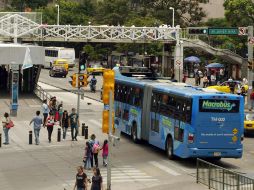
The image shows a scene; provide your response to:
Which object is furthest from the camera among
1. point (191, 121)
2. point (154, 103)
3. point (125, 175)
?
point (154, 103)

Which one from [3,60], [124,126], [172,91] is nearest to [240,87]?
[3,60]

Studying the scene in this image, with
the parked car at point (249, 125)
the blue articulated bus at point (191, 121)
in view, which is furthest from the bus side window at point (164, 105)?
the parked car at point (249, 125)

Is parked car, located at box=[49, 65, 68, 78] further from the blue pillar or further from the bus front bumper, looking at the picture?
→ the bus front bumper

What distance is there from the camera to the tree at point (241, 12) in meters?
78.1

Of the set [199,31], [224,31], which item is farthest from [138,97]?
[199,31]

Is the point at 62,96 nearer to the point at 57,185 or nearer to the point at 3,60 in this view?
the point at 3,60

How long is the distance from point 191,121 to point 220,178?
5255 millimetres

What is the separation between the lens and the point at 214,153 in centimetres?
2889

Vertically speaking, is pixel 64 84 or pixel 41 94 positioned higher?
pixel 41 94

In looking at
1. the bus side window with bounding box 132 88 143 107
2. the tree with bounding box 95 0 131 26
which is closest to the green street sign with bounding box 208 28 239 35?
the bus side window with bounding box 132 88 143 107

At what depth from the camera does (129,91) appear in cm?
3659

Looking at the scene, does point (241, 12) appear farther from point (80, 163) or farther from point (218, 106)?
point (80, 163)

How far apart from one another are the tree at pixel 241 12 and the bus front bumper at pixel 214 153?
164 feet

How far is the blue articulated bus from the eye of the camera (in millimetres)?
28656
